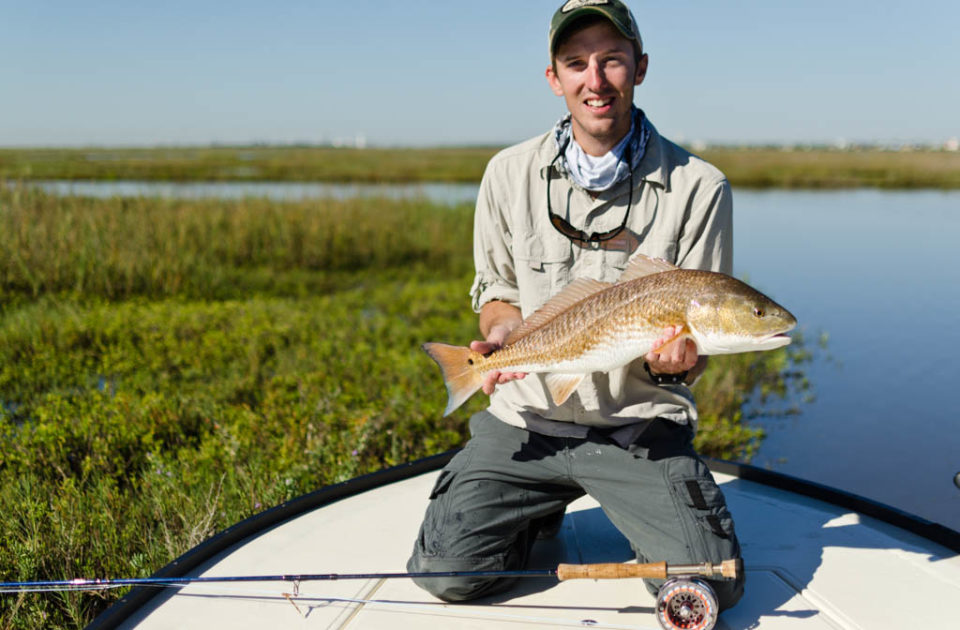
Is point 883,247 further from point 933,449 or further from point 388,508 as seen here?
point 388,508

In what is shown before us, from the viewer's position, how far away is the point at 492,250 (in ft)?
12.6

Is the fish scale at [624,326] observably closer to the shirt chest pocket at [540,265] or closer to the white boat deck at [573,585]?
the shirt chest pocket at [540,265]

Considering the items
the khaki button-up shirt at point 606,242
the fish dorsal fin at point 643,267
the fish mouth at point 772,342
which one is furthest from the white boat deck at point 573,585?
the fish dorsal fin at point 643,267

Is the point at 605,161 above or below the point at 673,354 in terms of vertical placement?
above

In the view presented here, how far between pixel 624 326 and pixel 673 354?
0.22 m

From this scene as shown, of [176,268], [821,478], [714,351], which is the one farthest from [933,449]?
[176,268]

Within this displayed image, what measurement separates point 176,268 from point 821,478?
915 cm

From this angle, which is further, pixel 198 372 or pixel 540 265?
pixel 198 372

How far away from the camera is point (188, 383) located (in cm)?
722

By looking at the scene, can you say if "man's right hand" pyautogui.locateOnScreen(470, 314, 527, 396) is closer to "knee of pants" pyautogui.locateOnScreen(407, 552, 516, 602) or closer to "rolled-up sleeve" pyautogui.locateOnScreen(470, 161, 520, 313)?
"rolled-up sleeve" pyautogui.locateOnScreen(470, 161, 520, 313)

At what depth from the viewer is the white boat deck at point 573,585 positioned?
283 centimetres

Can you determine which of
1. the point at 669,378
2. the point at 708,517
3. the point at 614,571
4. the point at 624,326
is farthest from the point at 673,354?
the point at 614,571

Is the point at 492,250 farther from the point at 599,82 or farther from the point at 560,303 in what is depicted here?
the point at 599,82

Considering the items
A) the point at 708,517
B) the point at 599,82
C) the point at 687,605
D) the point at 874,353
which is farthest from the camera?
the point at 874,353
